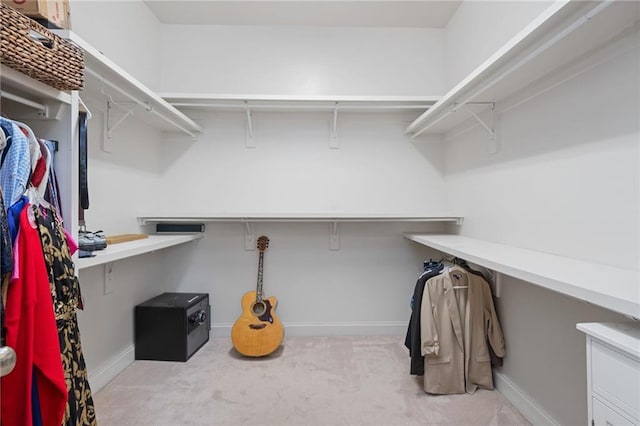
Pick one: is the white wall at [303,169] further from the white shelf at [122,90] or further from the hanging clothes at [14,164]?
the hanging clothes at [14,164]

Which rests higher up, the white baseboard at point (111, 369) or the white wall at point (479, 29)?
the white wall at point (479, 29)

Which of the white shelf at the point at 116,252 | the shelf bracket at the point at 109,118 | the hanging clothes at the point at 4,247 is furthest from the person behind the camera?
the shelf bracket at the point at 109,118

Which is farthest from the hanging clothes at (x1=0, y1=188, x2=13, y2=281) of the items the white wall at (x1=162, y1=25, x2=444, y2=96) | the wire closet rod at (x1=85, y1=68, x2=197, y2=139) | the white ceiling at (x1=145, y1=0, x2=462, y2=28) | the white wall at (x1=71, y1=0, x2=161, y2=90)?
the white ceiling at (x1=145, y1=0, x2=462, y2=28)

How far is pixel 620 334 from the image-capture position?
2.60ft

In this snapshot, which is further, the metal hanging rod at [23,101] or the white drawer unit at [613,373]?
the metal hanging rod at [23,101]

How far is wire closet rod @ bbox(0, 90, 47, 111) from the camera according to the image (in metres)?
0.89

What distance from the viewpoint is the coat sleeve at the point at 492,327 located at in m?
1.74

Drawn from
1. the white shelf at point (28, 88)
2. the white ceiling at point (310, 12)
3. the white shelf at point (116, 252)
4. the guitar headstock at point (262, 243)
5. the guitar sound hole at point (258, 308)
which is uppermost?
the white ceiling at point (310, 12)

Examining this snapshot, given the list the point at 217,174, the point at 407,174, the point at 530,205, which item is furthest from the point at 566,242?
the point at 217,174

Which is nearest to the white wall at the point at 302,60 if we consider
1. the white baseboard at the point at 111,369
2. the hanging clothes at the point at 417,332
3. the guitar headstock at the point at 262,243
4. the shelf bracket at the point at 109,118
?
the shelf bracket at the point at 109,118

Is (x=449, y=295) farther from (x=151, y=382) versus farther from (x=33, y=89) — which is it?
(x=33, y=89)

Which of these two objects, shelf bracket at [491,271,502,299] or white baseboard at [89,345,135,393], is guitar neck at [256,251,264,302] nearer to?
white baseboard at [89,345,135,393]

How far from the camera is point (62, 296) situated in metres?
0.91

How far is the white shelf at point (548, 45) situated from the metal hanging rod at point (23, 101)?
171 centimetres
